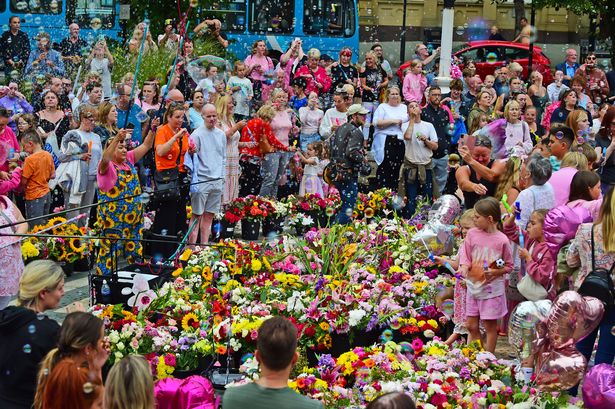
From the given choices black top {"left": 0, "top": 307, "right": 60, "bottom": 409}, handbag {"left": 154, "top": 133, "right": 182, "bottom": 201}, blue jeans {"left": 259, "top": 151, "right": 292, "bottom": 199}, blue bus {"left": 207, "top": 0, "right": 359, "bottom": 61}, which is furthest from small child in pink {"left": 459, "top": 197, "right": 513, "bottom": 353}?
blue bus {"left": 207, "top": 0, "right": 359, "bottom": 61}

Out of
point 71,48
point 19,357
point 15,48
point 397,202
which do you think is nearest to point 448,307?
point 19,357

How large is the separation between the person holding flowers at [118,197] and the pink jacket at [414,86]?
7.73m

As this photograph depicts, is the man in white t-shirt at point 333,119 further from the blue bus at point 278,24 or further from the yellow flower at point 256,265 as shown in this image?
the blue bus at point 278,24

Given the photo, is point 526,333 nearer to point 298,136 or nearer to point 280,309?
point 280,309

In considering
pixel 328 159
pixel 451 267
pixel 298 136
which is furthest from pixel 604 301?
pixel 298 136

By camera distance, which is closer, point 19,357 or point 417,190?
point 19,357

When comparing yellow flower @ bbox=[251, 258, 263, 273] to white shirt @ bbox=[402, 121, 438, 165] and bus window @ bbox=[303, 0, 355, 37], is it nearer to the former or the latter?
white shirt @ bbox=[402, 121, 438, 165]

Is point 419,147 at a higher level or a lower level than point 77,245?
higher

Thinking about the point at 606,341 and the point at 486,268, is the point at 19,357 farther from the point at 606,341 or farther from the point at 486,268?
the point at 486,268

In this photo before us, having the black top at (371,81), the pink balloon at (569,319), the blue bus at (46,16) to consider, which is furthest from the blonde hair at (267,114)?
the pink balloon at (569,319)

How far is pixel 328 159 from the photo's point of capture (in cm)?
1404

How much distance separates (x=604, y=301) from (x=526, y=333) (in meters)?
0.52

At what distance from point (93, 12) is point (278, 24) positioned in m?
3.40

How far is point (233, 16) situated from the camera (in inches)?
853
